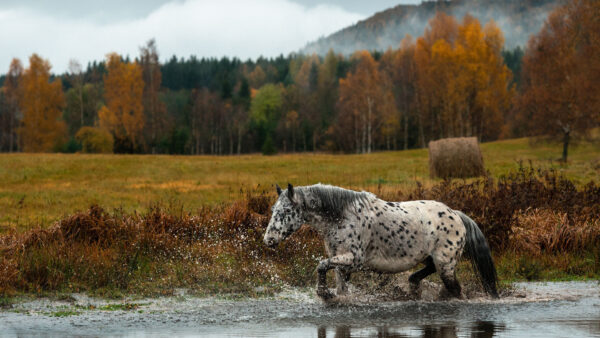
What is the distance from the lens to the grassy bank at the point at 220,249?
1086 cm

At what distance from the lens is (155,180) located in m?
33.4

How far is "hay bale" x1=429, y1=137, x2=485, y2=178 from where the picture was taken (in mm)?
33000

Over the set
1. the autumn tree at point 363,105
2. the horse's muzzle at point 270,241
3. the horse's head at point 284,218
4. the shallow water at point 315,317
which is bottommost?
the shallow water at point 315,317

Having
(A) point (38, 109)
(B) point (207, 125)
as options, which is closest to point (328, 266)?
(A) point (38, 109)

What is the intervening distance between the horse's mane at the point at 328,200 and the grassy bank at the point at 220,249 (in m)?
2.40

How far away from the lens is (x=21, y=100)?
8488 centimetres

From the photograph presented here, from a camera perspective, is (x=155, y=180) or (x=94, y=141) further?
(x=94, y=141)

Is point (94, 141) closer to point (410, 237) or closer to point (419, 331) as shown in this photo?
point (410, 237)

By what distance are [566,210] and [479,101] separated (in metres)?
63.8

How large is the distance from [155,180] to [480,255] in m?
25.8

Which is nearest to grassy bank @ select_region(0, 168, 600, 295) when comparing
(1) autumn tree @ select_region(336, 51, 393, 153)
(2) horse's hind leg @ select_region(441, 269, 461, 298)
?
(2) horse's hind leg @ select_region(441, 269, 461, 298)

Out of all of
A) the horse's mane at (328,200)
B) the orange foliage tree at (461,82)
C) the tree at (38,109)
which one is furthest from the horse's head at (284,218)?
the tree at (38,109)

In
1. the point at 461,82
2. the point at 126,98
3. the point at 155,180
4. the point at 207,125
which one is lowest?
the point at 155,180

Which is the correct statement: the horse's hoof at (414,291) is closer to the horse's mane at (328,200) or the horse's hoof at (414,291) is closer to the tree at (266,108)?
the horse's mane at (328,200)
